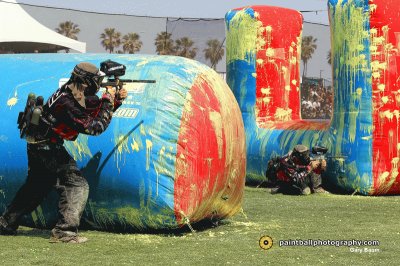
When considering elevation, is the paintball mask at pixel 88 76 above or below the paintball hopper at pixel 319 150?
above

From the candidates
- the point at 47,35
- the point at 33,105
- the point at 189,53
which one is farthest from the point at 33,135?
the point at 47,35

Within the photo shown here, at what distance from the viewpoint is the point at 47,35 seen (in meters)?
25.6

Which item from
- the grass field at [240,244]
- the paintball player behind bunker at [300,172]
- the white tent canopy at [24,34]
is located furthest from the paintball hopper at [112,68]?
the white tent canopy at [24,34]

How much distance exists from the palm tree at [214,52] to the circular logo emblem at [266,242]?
27.7ft

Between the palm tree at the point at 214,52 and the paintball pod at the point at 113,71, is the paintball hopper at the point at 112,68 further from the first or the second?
the palm tree at the point at 214,52

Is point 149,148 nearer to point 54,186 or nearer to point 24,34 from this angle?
point 54,186

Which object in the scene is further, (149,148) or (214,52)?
(214,52)

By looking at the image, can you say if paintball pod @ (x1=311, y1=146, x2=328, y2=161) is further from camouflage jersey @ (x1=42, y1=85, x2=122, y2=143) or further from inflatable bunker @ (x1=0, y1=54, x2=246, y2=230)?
camouflage jersey @ (x1=42, y1=85, x2=122, y2=143)

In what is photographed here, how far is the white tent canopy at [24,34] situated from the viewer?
2412 centimetres

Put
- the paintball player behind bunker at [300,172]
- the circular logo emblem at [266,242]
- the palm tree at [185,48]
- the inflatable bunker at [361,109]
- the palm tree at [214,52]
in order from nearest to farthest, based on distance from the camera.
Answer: the circular logo emblem at [266,242] < the inflatable bunker at [361,109] < the paintball player behind bunker at [300,172] < the palm tree at [214,52] < the palm tree at [185,48]

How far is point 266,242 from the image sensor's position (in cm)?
566

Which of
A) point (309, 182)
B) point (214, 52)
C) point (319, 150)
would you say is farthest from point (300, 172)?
point (214, 52)

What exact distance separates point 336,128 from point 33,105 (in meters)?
4.90

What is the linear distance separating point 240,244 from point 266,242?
0.19m
